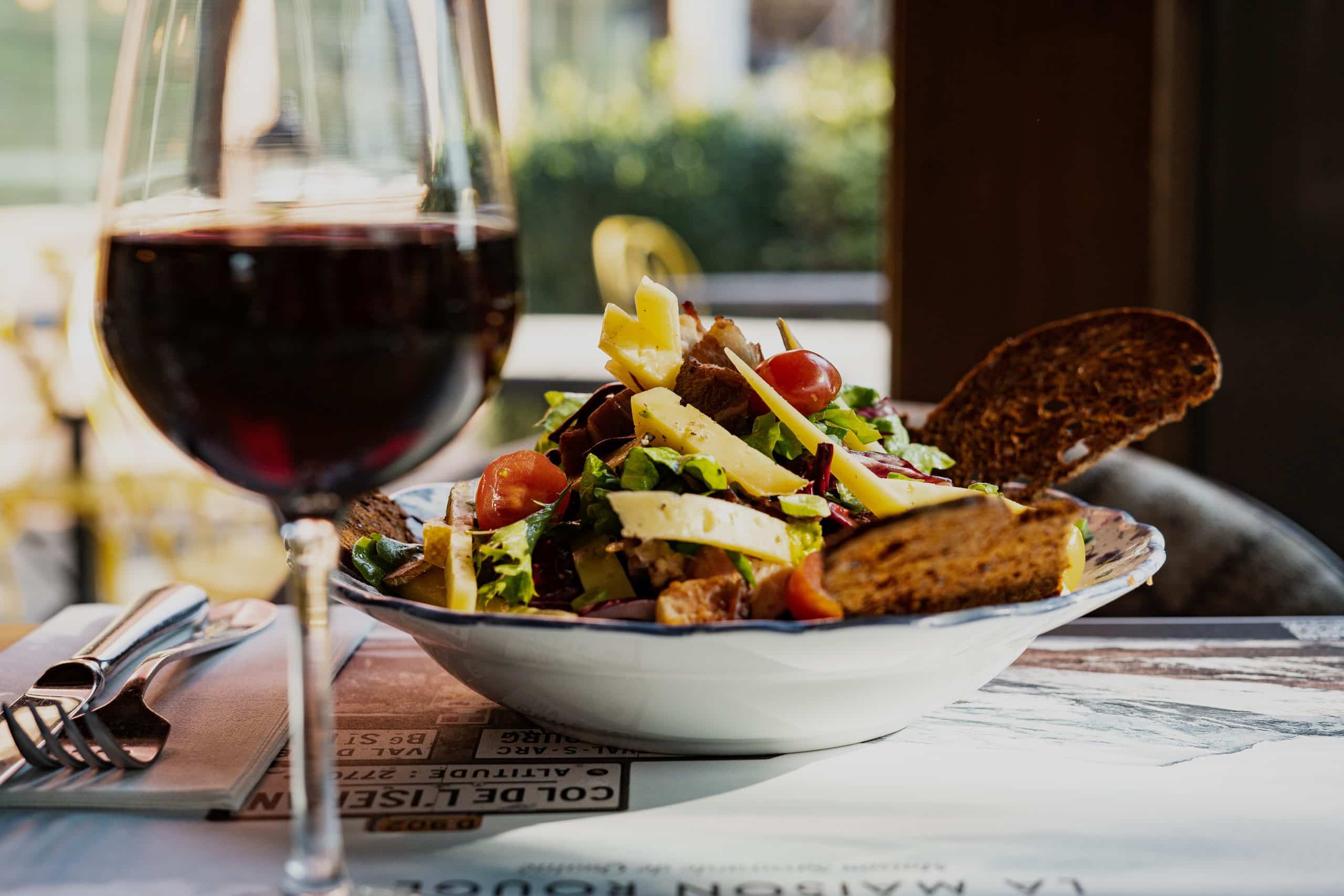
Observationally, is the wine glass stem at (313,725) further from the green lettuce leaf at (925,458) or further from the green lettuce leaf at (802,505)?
the green lettuce leaf at (925,458)

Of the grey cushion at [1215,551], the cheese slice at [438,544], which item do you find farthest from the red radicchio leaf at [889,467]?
the grey cushion at [1215,551]

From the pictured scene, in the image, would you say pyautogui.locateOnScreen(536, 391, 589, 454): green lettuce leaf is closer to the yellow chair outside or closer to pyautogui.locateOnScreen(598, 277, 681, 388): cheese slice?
pyautogui.locateOnScreen(598, 277, 681, 388): cheese slice

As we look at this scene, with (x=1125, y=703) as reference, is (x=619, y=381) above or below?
above

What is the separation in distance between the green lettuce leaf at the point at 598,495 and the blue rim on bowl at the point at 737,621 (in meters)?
0.08

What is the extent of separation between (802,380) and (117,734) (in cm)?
56

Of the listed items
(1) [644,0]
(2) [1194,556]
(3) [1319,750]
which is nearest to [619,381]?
(3) [1319,750]

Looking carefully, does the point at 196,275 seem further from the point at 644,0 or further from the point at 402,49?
the point at 644,0

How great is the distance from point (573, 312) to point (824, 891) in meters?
10.4

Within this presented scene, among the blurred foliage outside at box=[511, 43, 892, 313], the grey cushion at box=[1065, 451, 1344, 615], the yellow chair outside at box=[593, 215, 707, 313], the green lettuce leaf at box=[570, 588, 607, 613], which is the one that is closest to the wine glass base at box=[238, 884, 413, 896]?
the green lettuce leaf at box=[570, 588, 607, 613]

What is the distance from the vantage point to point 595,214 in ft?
35.7

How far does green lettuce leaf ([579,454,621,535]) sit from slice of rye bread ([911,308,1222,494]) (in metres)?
0.44

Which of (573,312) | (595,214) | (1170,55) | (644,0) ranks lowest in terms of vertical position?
(573,312)

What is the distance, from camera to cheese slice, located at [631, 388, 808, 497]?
89 centimetres

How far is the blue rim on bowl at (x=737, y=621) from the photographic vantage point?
2.47 ft
